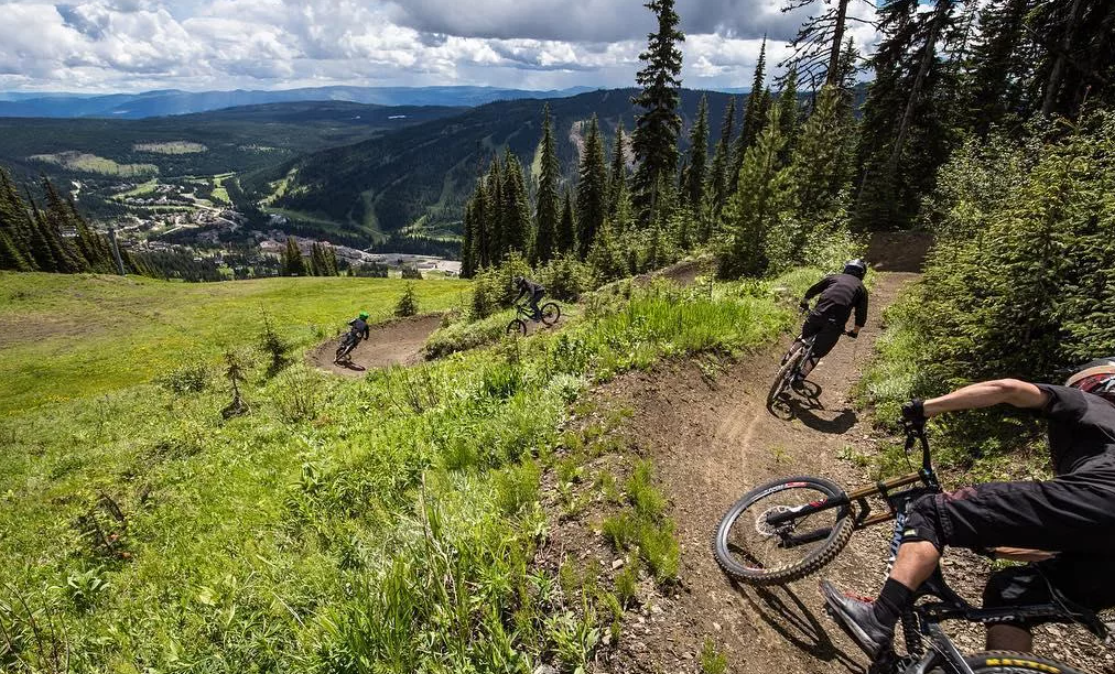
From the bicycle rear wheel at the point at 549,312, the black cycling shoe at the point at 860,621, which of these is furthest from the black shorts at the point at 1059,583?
the bicycle rear wheel at the point at 549,312

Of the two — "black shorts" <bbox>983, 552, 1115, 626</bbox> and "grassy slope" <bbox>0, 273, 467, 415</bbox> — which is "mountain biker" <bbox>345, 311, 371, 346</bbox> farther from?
"black shorts" <bbox>983, 552, 1115, 626</bbox>

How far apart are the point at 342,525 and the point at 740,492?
500cm

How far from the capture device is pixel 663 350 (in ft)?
28.7

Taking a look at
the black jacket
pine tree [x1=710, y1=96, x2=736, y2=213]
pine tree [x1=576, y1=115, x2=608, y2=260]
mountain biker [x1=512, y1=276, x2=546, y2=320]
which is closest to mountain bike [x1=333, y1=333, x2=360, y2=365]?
mountain biker [x1=512, y1=276, x2=546, y2=320]

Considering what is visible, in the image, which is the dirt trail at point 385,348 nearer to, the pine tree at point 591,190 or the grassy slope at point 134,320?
the grassy slope at point 134,320

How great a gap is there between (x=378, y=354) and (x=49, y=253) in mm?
83830

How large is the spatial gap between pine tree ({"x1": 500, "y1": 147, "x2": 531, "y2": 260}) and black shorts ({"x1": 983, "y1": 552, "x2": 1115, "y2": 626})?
194 feet

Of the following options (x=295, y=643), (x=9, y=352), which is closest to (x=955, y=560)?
(x=295, y=643)

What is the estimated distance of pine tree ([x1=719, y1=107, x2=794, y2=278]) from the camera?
1908 centimetres

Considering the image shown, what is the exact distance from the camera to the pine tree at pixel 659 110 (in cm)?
3042

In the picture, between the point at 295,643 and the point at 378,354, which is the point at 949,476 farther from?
the point at 378,354

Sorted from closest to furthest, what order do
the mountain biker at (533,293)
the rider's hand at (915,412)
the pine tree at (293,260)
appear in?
the rider's hand at (915,412)
the mountain biker at (533,293)
the pine tree at (293,260)

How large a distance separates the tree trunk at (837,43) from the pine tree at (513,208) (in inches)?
1683

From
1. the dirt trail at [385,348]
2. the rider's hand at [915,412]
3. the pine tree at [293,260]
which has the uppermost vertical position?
the rider's hand at [915,412]
